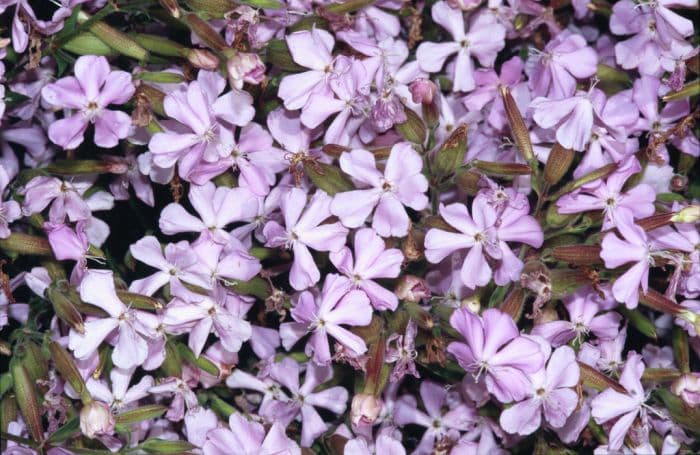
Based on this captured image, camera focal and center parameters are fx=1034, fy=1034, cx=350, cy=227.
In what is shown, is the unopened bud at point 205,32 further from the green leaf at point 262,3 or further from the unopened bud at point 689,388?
the unopened bud at point 689,388

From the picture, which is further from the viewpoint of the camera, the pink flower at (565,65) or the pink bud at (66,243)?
the pink flower at (565,65)

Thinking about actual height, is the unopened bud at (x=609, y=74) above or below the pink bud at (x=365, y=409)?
above

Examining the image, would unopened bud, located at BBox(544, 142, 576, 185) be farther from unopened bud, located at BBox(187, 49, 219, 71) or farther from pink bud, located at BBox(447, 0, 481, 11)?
unopened bud, located at BBox(187, 49, 219, 71)

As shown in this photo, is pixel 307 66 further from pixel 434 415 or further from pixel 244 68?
pixel 434 415

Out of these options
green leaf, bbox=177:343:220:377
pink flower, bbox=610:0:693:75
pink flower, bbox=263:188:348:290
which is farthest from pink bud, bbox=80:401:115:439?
pink flower, bbox=610:0:693:75

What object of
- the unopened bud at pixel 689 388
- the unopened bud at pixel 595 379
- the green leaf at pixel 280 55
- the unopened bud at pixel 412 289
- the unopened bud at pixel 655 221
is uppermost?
the green leaf at pixel 280 55

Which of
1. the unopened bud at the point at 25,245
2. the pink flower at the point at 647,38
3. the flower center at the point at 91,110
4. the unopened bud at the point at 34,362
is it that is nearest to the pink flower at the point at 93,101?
the flower center at the point at 91,110
